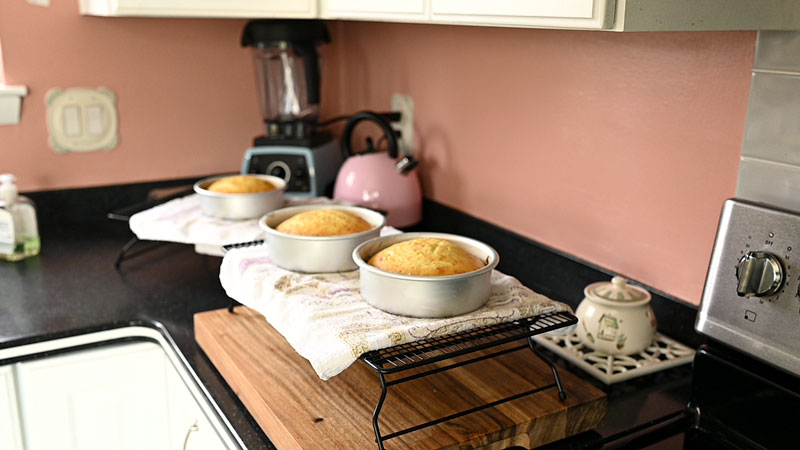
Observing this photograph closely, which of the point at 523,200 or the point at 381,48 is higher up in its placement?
the point at 381,48

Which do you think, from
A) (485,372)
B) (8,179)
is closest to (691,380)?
(485,372)

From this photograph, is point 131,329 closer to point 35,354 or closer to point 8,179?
point 35,354

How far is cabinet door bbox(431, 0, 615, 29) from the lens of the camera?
871mm

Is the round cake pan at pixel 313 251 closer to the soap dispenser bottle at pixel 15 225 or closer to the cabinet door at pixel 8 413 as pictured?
the cabinet door at pixel 8 413

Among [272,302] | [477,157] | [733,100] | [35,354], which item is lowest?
A: [35,354]

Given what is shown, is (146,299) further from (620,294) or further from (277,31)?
(620,294)

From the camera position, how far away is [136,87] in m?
1.91

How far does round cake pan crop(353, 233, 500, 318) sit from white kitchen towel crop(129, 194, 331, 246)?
46 centimetres

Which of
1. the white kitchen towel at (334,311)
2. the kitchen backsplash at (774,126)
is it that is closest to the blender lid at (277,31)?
the white kitchen towel at (334,311)

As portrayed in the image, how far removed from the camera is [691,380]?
111 cm

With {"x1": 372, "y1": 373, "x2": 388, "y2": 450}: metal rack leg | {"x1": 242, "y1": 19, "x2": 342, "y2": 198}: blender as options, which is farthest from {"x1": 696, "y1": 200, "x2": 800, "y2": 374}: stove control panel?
{"x1": 242, "y1": 19, "x2": 342, "y2": 198}: blender

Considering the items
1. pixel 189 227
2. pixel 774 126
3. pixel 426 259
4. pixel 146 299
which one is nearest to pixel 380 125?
pixel 189 227

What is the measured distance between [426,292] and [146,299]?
72cm

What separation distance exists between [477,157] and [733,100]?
65cm
